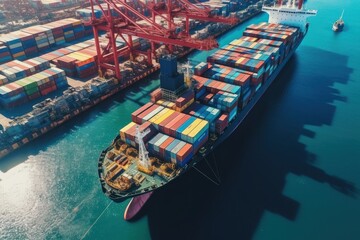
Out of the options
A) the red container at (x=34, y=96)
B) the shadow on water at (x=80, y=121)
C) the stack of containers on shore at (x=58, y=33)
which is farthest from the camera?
the stack of containers on shore at (x=58, y=33)

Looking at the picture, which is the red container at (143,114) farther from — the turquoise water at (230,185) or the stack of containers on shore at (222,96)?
the turquoise water at (230,185)

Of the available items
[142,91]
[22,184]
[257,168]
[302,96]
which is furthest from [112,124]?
[302,96]

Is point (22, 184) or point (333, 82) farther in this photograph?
point (333, 82)

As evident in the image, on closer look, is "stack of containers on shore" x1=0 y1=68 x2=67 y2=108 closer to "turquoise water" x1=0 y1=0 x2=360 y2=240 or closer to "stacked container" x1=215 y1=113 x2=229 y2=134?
"turquoise water" x1=0 y1=0 x2=360 y2=240

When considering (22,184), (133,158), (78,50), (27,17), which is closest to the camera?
(133,158)

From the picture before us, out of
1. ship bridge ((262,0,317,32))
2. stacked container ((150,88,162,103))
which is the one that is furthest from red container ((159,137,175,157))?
ship bridge ((262,0,317,32))

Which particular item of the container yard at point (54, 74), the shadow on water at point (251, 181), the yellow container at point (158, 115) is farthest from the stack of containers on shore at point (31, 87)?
the shadow on water at point (251, 181)

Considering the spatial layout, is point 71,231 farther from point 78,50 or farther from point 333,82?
point 333,82
